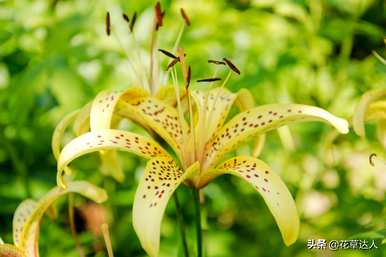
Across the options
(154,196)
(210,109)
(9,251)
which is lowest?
(9,251)

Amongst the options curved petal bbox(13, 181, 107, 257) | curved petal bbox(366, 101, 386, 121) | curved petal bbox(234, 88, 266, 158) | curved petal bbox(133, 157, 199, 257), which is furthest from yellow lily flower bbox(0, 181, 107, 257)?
curved petal bbox(366, 101, 386, 121)

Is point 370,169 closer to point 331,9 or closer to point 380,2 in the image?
point 331,9

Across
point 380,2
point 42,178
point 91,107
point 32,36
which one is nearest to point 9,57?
point 32,36

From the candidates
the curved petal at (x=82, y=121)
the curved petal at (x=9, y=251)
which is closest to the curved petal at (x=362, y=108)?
the curved petal at (x=82, y=121)

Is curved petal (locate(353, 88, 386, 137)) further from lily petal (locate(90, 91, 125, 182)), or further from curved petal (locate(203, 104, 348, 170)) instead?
lily petal (locate(90, 91, 125, 182))

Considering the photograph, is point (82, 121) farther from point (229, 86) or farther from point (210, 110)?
point (229, 86)

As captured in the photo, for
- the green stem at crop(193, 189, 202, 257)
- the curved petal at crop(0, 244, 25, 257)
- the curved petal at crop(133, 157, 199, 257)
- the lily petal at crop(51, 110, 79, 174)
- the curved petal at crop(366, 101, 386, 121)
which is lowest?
the curved petal at crop(0, 244, 25, 257)

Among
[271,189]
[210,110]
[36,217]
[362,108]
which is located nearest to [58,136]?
[36,217]

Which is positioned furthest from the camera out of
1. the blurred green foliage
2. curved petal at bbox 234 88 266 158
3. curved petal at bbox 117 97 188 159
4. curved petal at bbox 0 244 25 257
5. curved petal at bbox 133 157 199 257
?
the blurred green foliage
